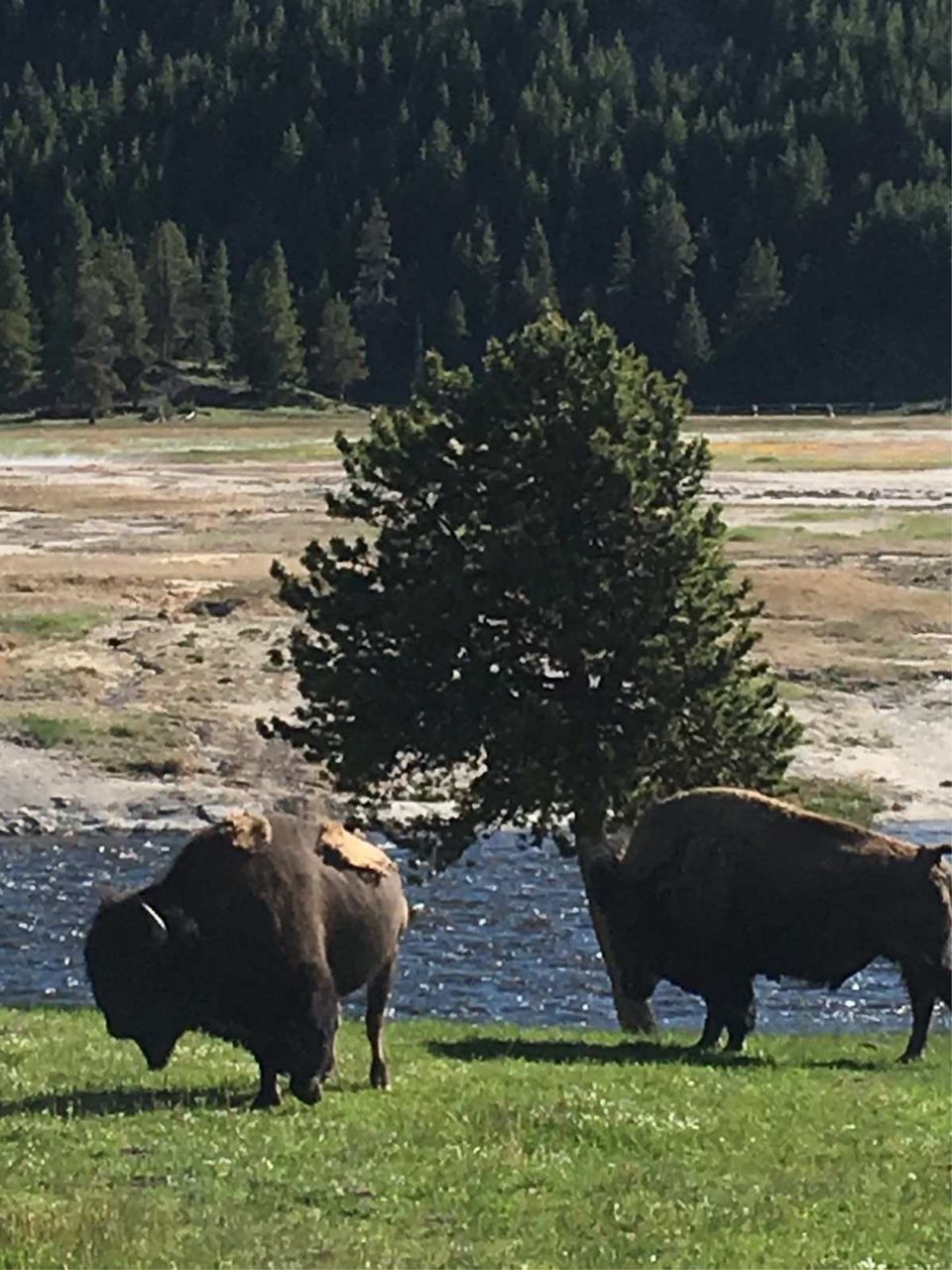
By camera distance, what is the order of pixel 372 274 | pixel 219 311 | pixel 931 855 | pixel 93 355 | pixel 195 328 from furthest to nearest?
pixel 372 274 → pixel 219 311 → pixel 195 328 → pixel 93 355 → pixel 931 855

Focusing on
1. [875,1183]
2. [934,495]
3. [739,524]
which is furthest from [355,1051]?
[934,495]

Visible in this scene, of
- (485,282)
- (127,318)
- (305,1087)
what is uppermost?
(485,282)

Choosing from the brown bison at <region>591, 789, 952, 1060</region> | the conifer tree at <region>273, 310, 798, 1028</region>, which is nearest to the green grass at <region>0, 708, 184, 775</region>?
the conifer tree at <region>273, 310, 798, 1028</region>

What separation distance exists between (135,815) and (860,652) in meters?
19.6

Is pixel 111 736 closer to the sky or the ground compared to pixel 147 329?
closer to the ground

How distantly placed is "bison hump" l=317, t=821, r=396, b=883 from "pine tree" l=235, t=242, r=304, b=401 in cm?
14736

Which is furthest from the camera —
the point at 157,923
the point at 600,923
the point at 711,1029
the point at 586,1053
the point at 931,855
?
the point at 600,923

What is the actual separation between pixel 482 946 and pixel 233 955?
18171 mm

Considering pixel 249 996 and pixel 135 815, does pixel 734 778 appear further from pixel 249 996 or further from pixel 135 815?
pixel 135 815

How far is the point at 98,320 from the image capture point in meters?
155

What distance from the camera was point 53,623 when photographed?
55906 millimetres

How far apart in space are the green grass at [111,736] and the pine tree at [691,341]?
132m

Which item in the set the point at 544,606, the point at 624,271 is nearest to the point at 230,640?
the point at 544,606

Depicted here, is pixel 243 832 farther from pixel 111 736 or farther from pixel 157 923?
pixel 111 736
